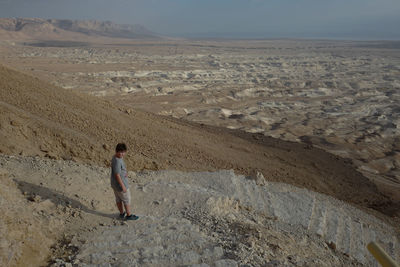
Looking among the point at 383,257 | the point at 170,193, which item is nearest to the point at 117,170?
the point at 170,193

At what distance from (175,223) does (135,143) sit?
11.6ft

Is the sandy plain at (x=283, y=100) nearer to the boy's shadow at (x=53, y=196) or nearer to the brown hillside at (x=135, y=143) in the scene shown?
the brown hillside at (x=135, y=143)

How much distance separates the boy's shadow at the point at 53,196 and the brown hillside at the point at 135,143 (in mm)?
1312

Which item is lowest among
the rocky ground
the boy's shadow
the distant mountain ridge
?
the rocky ground

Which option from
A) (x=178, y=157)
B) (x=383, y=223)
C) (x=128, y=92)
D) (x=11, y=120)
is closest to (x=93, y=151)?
(x=11, y=120)

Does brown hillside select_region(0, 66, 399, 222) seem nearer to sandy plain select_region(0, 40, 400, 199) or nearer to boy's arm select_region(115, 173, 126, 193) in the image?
boy's arm select_region(115, 173, 126, 193)

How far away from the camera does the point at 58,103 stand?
27.0ft

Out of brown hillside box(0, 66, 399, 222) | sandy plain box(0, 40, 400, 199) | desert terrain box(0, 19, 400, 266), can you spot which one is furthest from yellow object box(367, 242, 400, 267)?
sandy plain box(0, 40, 400, 199)

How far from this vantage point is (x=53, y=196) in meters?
4.88

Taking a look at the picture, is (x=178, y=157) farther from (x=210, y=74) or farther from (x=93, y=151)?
(x=210, y=74)

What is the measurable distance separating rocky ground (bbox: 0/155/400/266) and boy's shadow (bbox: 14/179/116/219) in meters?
0.01

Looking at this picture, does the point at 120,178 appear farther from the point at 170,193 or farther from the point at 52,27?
the point at 52,27

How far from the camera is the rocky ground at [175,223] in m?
4.12

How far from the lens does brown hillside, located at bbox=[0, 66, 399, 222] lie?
6648 millimetres
